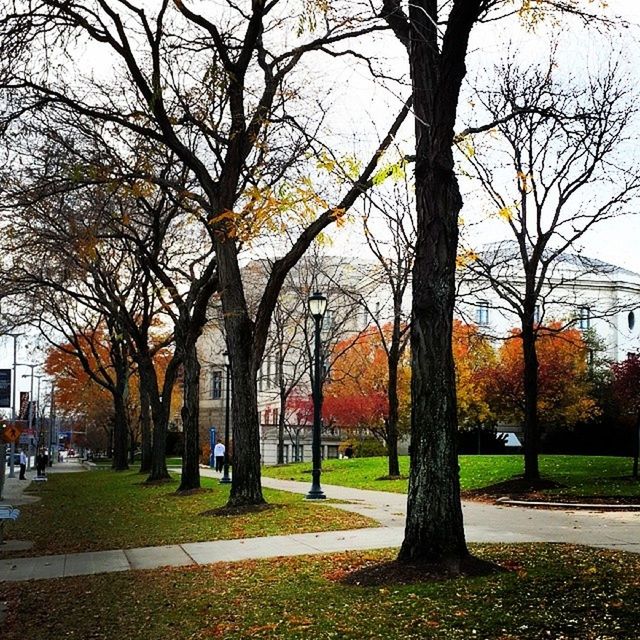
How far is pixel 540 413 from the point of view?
5450cm

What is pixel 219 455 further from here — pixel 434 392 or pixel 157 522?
pixel 434 392

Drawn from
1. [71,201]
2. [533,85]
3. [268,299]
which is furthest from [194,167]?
[533,85]

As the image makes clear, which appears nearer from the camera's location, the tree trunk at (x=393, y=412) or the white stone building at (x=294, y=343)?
the tree trunk at (x=393, y=412)

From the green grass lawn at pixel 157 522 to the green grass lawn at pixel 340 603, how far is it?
13.8ft

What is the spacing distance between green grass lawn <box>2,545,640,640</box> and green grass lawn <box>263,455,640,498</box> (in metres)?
14.1

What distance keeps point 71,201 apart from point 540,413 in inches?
1477

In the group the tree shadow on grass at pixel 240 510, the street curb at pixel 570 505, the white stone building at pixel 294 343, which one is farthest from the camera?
the white stone building at pixel 294 343

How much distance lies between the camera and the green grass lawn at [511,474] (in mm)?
24594

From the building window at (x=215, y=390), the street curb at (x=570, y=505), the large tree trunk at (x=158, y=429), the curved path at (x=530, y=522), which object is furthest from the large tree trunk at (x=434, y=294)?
the building window at (x=215, y=390)

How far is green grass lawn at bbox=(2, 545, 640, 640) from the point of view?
7.23m

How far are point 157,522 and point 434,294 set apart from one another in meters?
10.2

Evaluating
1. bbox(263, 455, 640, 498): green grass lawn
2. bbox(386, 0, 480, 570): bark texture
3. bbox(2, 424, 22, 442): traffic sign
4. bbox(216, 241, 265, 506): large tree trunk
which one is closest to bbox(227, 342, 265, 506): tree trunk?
bbox(216, 241, 265, 506): large tree trunk

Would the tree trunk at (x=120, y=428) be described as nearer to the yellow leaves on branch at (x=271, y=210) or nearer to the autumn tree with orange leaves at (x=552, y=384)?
the autumn tree with orange leaves at (x=552, y=384)

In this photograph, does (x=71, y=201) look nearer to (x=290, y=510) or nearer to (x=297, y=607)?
(x=290, y=510)
